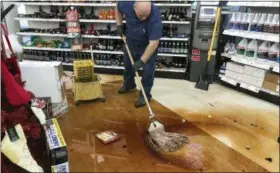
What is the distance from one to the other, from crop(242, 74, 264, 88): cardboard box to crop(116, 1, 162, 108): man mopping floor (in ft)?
3.93

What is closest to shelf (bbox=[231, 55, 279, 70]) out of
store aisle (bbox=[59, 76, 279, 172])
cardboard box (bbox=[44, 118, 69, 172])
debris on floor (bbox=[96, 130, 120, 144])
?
store aisle (bbox=[59, 76, 279, 172])

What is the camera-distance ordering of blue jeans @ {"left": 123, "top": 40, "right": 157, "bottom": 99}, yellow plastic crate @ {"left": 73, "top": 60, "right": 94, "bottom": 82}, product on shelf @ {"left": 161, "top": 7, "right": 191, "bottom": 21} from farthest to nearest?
product on shelf @ {"left": 161, "top": 7, "right": 191, "bottom": 21}
blue jeans @ {"left": 123, "top": 40, "right": 157, "bottom": 99}
yellow plastic crate @ {"left": 73, "top": 60, "right": 94, "bottom": 82}

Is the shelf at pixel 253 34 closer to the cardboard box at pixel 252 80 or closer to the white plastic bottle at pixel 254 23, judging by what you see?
the white plastic bottle at pixel 254 23

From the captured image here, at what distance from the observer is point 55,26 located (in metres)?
4.62

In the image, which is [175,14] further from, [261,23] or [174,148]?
[174,148]

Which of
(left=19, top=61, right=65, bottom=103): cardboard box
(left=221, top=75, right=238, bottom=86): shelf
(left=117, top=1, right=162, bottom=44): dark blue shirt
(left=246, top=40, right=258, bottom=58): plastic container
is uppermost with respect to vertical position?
(left=117, top=1, right=162, bottom=44): dark blue shirt

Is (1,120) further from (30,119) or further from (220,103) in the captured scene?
(220,103)

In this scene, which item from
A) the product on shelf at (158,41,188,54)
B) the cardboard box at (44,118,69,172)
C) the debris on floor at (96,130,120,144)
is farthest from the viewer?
the product on shelf at (158,41,188,54)

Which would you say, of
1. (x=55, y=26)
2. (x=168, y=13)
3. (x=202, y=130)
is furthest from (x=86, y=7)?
(x=202, y=130)

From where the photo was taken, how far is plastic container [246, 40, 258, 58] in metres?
2.89

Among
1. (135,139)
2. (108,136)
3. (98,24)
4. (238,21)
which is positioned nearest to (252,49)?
(238,21)

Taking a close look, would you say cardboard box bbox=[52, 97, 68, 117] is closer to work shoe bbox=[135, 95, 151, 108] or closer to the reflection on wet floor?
the reflection on wet floor

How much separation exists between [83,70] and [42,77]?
66cm

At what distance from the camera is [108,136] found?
232 centimetres
